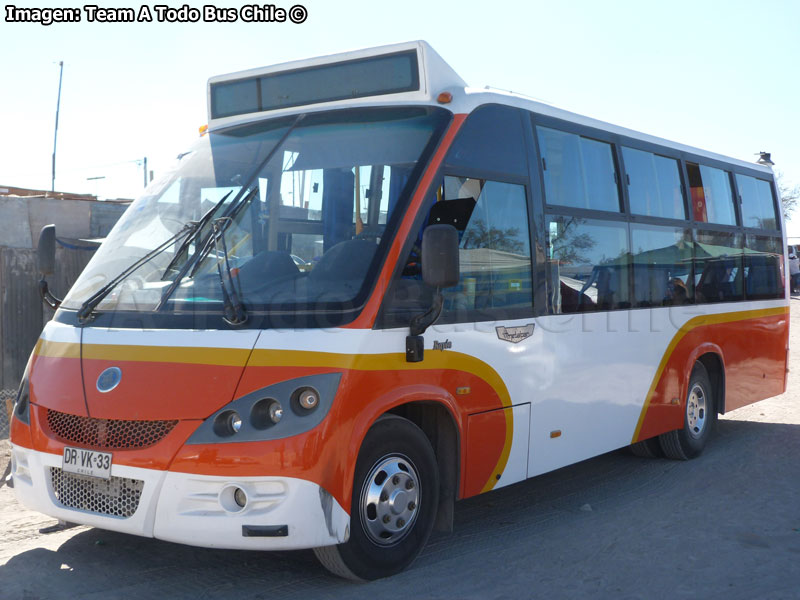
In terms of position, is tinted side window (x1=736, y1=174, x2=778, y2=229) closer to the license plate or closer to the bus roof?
the bus roof

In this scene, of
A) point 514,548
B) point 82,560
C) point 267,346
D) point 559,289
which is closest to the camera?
point 267,346

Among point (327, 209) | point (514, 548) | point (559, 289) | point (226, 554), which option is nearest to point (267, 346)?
point (327, 209)

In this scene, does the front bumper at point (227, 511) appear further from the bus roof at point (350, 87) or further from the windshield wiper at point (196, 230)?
the bus roof at point (350, 87)

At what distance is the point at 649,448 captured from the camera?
916 centimetres

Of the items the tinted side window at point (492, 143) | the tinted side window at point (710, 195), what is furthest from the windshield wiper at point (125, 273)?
the tinted side window at point (710, 195)

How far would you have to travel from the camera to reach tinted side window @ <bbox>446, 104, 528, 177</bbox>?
582cm

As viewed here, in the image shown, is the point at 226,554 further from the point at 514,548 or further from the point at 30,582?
the point at 514,548

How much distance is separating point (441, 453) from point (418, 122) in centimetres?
210

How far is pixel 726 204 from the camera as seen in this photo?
9859 mm

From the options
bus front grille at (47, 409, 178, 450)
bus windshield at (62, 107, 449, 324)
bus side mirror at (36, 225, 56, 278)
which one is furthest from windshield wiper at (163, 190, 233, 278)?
bus side mirror at (36, 225, 56, 278)

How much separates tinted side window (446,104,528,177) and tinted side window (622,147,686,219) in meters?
1.90

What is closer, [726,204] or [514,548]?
[514,548]

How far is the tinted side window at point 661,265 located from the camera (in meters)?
8.02

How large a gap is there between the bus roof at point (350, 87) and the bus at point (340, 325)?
0.02 m
